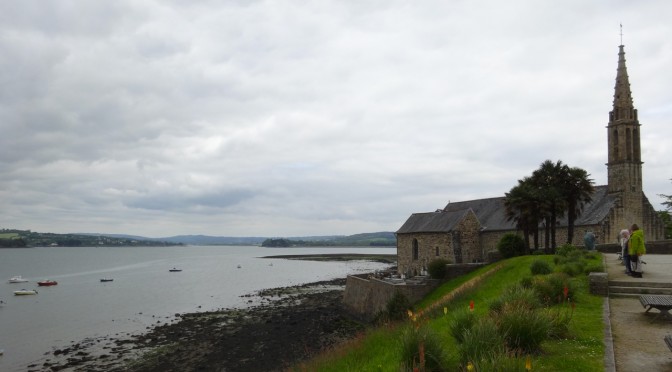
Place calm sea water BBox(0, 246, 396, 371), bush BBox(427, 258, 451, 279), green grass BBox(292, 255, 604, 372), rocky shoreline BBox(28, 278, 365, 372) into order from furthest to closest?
bush BBox(427, 258, 451, 279) → calm sea water BBox(0, 246, 396, 371) → rocky shoreline BBox(28, 278, 365, 372) → green grass BBox(292, 255, 604, 372)

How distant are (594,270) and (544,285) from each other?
5.75m

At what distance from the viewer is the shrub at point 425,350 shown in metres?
8.27

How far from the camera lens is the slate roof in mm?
43656

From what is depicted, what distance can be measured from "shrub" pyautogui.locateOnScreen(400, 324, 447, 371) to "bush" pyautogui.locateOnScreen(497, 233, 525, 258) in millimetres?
30657

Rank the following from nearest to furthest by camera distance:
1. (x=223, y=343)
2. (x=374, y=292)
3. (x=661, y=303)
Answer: (x=661, y=303) < (x=223, y=343) < (x=374, y=292)

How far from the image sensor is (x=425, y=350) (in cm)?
832

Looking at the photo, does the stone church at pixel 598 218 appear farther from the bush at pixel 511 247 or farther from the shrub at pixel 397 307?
the shrub at pixel 397 307

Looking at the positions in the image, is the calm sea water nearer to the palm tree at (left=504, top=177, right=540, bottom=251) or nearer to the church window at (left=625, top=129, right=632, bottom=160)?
the palm tree at (left=504, top=177, right=540, bottom=251)

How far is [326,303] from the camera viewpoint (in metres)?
48.0

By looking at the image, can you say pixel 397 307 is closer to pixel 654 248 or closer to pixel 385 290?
pixel 385 290

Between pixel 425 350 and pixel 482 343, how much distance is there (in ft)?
3.54

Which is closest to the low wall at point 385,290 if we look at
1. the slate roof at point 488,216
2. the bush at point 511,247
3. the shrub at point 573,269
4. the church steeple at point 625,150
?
the bush at point 511,247

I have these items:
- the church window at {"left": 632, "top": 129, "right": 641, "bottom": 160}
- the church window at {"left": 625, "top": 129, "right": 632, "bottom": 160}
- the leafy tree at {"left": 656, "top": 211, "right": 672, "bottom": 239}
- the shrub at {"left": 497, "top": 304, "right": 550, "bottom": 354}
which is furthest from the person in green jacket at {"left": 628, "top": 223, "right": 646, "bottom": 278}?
the leafy tree at {"left": 656, "top": 211, "right": 672, "bottom": 239}

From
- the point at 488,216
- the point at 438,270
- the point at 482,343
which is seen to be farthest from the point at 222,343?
the point at 488,216
